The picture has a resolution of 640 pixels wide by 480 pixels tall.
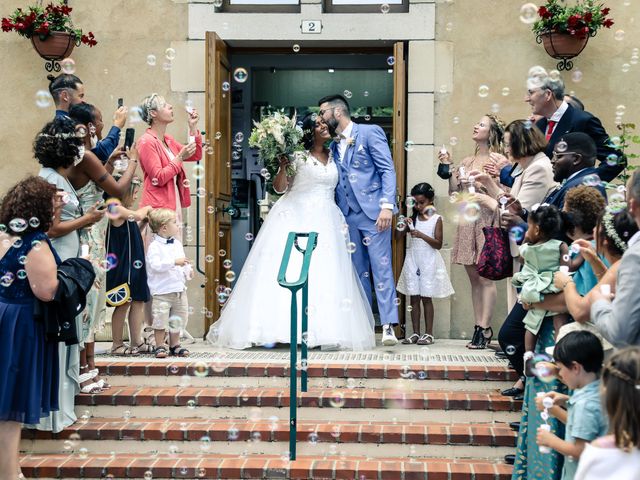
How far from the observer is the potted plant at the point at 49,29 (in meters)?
8.47

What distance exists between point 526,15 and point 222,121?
331 centimetres

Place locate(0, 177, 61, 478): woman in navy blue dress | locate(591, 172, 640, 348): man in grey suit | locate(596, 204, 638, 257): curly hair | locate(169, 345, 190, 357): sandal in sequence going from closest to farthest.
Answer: locate(591, 172, 640, 348): man in grey suit
locate(596, 204, 638, 257): curly hair
locate(0, 177, 61, 478): woman in navy blue dress
locate(169, 345, 190, 357): sandal

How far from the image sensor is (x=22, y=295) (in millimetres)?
4746

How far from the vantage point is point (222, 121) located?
861 centimetres

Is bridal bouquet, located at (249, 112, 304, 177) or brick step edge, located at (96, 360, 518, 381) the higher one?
bridal bouquet, located at (249, 112, 304, 177)

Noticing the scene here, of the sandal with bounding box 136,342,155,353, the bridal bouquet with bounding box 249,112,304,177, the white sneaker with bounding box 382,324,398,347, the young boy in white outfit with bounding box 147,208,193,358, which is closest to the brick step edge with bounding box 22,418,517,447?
the young boy in white outfit with bounding box 147,208,193,358

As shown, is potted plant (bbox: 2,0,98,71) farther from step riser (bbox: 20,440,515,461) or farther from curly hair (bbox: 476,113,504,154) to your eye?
step riser (bbox: 20,440,515,461)

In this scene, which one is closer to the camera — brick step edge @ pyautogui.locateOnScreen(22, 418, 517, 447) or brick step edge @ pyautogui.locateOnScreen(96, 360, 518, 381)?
brick step edge @ pyautogui.locateOnScreen(22, 418, 517, 447)

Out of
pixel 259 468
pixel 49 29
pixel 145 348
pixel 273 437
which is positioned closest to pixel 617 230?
pixel 259 468

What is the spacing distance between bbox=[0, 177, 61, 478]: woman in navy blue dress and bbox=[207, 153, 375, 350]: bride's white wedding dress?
106 inches

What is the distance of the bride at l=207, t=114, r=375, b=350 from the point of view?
23.9ft

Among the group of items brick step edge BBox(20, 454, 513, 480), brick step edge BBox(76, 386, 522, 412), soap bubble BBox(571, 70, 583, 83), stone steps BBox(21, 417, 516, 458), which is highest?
soap bubble BBox(571, 70, 583, 83)

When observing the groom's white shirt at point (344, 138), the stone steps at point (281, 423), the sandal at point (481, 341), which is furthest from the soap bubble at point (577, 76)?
the stone steps at point (281, 423)

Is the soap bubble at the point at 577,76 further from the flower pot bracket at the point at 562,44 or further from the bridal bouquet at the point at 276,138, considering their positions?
the bridal bouquet at the point at 276,138
